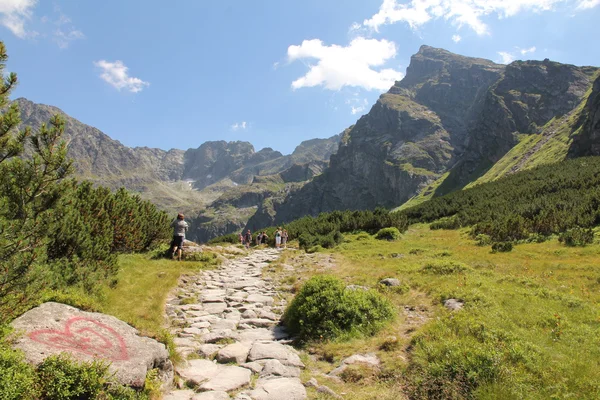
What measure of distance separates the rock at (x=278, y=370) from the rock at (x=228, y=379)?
336mm

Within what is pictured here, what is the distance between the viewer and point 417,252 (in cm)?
2161

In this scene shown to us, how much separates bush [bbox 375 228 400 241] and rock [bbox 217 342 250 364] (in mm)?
23306

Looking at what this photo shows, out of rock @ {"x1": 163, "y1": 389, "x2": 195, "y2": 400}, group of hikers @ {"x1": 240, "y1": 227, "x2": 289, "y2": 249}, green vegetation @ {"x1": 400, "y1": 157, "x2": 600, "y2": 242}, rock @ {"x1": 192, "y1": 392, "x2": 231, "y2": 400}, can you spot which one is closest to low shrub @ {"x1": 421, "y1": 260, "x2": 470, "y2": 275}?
green vegetation @ {"x1": 400, "y1": 157, "x2": 600, "y2": 242}

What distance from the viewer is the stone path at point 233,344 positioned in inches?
231

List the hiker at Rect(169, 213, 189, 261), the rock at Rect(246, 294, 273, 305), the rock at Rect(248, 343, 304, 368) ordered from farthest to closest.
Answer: the hiker at Rect(169, 213, 189, 261) < the rock at Rect(246, 294, 273, 305) < the rock at Rect(248, 343, 304, 368)

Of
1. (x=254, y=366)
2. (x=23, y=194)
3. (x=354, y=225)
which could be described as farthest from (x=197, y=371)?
(x=354, y=225)

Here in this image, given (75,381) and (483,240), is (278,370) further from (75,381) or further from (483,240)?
(483,240)

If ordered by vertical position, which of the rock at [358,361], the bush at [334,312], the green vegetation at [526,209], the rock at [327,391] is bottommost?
the rock at [327,391]

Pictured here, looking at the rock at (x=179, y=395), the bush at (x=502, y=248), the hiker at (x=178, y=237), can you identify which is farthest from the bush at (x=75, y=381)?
the bush at (x=502, y=248)

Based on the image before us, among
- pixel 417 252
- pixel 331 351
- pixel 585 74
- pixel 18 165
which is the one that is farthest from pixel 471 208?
pixel 585 74

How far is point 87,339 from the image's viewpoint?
222 inches

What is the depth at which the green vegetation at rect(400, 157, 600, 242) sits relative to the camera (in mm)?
23297

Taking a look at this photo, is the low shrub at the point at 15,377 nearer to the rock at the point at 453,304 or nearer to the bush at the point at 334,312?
the bush at the point at 334,312

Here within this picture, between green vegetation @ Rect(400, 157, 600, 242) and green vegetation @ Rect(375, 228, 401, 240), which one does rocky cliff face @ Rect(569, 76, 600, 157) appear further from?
green vegetation @ Rect(375, 228, 401, 240)
